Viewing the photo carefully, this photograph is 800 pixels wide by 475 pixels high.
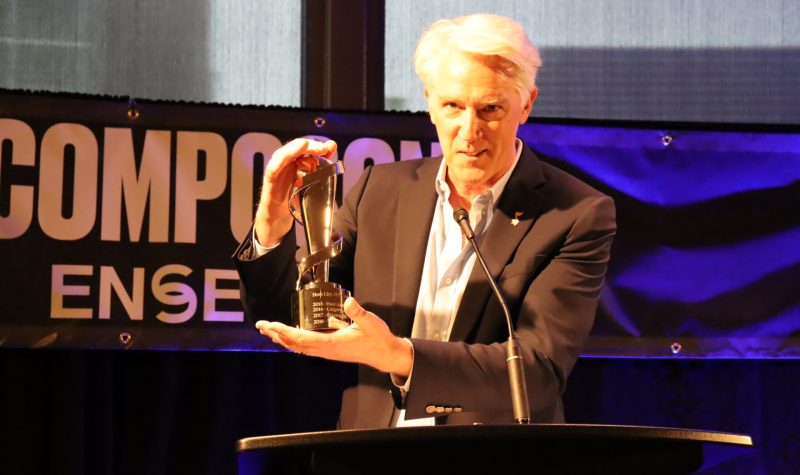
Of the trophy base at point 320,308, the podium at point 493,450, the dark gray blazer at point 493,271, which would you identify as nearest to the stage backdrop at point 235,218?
the dark gray blazer at point 493,271

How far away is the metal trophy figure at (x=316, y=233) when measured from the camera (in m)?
1.70

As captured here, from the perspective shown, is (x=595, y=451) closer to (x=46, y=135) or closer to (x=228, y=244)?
(x=228, y=244)

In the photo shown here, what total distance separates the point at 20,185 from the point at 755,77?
2376mm

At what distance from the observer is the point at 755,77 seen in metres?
3.71

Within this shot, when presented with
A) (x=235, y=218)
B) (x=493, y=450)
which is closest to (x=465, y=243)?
(x=493, y=450)

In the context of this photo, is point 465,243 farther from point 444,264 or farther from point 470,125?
point 470,125

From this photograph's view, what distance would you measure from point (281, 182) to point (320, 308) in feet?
1.01

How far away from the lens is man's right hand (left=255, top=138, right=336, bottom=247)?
185 cm

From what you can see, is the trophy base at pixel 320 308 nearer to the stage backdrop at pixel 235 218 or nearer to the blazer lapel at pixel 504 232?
the blazer lapel at pixel 504 232

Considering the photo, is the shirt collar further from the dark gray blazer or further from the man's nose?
the man's nose

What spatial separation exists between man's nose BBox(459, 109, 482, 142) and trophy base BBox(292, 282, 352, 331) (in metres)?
0.46

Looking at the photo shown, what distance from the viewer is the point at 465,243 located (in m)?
2.08

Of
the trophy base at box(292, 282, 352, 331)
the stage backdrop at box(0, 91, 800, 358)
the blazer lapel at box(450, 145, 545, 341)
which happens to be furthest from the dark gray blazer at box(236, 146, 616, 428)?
the stage backdrop at box(0, 91, 800, 358)

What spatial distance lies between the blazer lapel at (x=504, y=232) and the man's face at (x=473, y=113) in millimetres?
67
